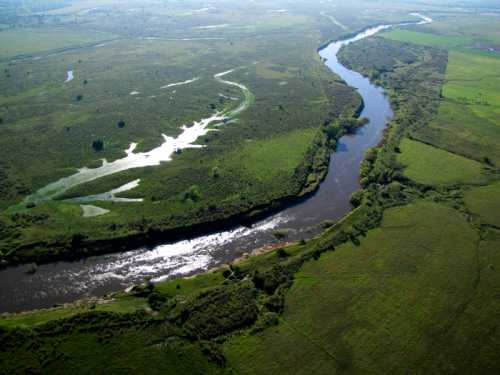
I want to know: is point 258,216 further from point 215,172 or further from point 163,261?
point 163,261

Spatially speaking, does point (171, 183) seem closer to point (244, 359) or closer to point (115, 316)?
point (115, 316)

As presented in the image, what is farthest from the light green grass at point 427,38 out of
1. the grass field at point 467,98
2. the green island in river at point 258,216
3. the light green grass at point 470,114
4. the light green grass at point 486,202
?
the light green grass at point 486,202

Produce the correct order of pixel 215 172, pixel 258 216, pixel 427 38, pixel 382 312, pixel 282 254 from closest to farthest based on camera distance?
1. pixel 382 312
2. pixel 282 254
3. pixel 258 216
4. pixel 215 172
5. pixel 427 38

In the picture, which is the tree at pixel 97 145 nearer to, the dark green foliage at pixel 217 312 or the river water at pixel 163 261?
the river water at pixel 163 261

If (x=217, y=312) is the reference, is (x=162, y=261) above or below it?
above

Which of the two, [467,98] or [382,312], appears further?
[467,98]

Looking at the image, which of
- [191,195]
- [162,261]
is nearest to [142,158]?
[191,195]
